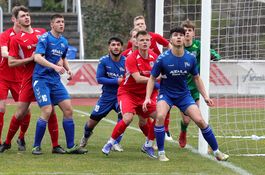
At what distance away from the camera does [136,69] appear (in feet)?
36.6

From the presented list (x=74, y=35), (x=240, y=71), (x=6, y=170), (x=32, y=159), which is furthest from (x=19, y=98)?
(x=74, y=35)

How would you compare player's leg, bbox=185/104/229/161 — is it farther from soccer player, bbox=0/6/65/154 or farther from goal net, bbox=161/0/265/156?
soccer player, bbox=0/6/65/154

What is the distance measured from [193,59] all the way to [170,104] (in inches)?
27.1

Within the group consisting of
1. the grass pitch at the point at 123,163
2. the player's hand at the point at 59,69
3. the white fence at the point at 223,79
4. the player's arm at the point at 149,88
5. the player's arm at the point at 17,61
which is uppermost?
the player's arm at the point at 17,61

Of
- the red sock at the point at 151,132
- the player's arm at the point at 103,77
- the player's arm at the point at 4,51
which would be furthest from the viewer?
the player's arm at the point at 103,77

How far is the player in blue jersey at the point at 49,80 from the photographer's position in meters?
11.1

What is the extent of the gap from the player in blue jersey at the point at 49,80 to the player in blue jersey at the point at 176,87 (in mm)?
1370

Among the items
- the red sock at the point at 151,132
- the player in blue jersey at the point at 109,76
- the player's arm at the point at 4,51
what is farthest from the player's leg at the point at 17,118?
the red sock at the point at 151,132

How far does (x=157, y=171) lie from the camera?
9.69m

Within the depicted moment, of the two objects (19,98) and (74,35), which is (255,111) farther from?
(74,35)

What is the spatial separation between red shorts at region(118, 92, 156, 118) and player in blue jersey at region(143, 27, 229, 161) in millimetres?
503

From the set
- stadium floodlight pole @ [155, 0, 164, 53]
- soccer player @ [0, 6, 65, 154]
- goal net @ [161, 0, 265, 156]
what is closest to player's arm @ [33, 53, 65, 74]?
soccer player @ [0, 6, 65, 154]

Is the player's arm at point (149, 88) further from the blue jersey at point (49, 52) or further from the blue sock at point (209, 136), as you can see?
the blue jersey at point (49, 52)

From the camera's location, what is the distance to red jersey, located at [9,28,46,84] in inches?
448
